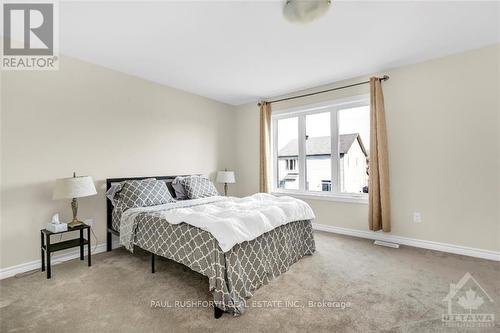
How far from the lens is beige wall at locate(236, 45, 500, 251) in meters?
2.75

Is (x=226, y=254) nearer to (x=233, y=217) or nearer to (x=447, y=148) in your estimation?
(x=233, y=217)

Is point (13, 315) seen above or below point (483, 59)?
below

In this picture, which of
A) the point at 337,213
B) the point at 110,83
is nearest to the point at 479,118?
the point at 337,213

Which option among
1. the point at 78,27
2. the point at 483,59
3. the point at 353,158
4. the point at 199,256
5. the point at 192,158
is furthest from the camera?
the point at 192,158

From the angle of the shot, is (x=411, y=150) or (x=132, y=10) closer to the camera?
(x=132, y=10)

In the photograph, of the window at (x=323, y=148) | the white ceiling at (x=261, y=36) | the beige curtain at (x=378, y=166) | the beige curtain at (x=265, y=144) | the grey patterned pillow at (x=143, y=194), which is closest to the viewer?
the white ceiling at (x=261, y=36)

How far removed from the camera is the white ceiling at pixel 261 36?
2.09m

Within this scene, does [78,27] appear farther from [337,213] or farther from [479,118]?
[479,118]

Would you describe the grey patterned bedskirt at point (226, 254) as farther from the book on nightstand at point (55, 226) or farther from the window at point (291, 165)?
the window at point (291, 165)

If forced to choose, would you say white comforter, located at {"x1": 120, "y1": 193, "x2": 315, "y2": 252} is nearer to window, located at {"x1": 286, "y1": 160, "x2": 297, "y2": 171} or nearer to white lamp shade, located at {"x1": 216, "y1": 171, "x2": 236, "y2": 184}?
white lamp shade, located at {"x1": 216, "y1": 171, "x2": 236, "y2": 184}

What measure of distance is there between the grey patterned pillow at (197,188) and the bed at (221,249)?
2.07ft

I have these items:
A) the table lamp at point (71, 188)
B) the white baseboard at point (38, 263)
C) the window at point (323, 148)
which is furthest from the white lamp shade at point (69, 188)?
the window at point (323, 148)

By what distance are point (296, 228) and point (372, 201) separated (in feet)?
4.54

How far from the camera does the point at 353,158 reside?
3865 millimetres
